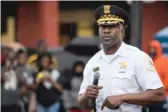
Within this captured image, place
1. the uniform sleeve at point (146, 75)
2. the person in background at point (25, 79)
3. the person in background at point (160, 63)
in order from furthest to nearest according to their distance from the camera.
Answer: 1. the person in background at point (25, 79)
2. the person in background at point (160, 63)
3. the uniform sleeve at point (146, 75)

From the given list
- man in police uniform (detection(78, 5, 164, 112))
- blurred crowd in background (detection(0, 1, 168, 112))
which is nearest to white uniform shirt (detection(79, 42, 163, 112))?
man in police uniform (detection(78, 5, 164, 112))

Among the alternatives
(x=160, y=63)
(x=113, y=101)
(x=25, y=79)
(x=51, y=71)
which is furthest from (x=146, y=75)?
(x=25, y=79)

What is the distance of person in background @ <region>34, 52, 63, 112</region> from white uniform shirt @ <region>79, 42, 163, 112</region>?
21.8 ft

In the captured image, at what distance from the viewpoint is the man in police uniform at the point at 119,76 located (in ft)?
15.6

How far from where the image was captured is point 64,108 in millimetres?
12062

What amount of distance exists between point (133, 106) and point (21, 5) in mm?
18870

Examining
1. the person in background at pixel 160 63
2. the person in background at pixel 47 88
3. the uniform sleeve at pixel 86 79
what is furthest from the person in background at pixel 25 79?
the uniform sleeve at pixel 86 79

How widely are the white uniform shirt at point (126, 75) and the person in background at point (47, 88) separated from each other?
6.63 metres

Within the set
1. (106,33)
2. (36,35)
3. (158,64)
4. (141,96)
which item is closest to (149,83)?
(141,96)

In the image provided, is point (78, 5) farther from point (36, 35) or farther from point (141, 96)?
point (141, 96)

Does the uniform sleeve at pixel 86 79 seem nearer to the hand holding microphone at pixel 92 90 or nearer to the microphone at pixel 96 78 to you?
the microphone at pixel 96 78

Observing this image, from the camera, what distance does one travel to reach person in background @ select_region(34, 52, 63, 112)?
11586 millimetres

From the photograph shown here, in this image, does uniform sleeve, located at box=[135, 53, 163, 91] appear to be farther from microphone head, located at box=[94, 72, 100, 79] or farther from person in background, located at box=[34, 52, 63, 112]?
person in background, located at box=[34, 52, 63, 112]

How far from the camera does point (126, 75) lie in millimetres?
4879
